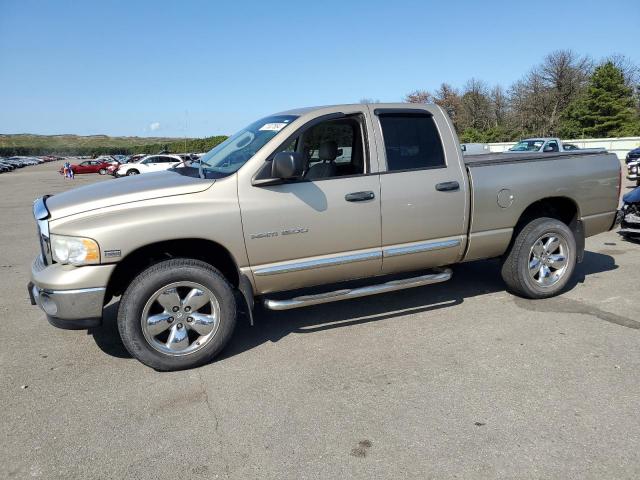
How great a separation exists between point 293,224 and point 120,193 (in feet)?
4.33

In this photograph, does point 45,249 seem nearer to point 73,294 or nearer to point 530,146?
point 73,294

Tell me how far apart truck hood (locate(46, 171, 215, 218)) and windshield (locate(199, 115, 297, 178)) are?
0.26 meters

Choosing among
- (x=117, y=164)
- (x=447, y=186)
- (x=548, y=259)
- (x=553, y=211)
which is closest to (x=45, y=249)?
(x=447, y=186)

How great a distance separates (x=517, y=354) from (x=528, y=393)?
61cm

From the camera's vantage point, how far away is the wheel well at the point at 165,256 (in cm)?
378

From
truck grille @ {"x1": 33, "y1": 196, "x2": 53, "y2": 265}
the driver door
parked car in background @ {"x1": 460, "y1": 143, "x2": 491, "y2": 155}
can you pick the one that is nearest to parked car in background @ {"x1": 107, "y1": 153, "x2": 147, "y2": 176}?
parked car in background @ {"x1": 460, "y1": 143, "x2": 491, "y2": 155}

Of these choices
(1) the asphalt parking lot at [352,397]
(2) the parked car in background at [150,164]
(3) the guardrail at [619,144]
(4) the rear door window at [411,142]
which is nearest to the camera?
(1) the asphalt parking lot at [352,397]

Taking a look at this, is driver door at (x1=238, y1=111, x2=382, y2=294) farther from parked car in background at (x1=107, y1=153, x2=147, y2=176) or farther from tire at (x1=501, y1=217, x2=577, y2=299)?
parked car in background at (x1=107, y1=153, x2=147, y2=176)

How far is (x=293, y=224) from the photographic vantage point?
392 cm

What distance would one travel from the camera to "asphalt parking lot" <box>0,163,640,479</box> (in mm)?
2654

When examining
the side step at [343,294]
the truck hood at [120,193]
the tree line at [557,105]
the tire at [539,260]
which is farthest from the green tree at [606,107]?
the truck hood at [120,193]

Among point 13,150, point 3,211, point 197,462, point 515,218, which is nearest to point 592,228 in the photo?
point 515,218

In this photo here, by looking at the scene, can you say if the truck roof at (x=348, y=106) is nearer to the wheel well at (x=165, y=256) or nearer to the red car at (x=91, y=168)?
the wheel well at (x=165, y=256)

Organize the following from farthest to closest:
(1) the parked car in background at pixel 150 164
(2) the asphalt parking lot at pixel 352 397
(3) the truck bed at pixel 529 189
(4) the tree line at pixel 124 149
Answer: (4) the tree line at pixel 124 149, (1) the parked car in background at pixel 150 164, (3) the truck bed at pixel 529 189, (2) the asphalt parking lot at pixel 352 397
